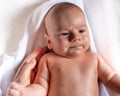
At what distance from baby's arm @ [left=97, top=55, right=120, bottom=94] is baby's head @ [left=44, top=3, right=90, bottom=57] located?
0.09 metres

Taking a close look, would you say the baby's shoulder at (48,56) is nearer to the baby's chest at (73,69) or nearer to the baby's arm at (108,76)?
the baby's chest at (73,69)

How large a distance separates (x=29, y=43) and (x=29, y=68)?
12cm

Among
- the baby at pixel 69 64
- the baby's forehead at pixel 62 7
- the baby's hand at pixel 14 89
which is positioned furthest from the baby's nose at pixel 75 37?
the baby's hand at pixel 14 89

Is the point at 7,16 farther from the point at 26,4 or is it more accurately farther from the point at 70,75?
the point at 70,75

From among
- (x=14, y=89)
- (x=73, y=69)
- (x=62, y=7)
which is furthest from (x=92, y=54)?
(x=14, y=89)

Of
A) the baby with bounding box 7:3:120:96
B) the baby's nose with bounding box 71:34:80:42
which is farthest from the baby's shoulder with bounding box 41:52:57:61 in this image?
the baby's nose with bounding box 71:34:80:42

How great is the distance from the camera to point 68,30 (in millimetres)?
1099

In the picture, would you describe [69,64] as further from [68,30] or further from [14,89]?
[14,89]

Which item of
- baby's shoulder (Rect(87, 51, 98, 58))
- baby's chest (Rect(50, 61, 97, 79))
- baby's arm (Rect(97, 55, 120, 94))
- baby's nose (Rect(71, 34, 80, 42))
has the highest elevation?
baby's nose (Rect(71, 34, 80, 42))

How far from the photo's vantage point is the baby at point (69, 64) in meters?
1.09

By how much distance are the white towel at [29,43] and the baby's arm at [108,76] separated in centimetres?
4

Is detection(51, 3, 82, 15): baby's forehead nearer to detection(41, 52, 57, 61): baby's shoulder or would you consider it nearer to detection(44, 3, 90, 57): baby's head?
detection(44, 3, 90, 57): baby's head

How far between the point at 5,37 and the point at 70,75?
31 centimetres

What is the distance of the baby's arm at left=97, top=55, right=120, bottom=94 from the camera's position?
43.1 inches
